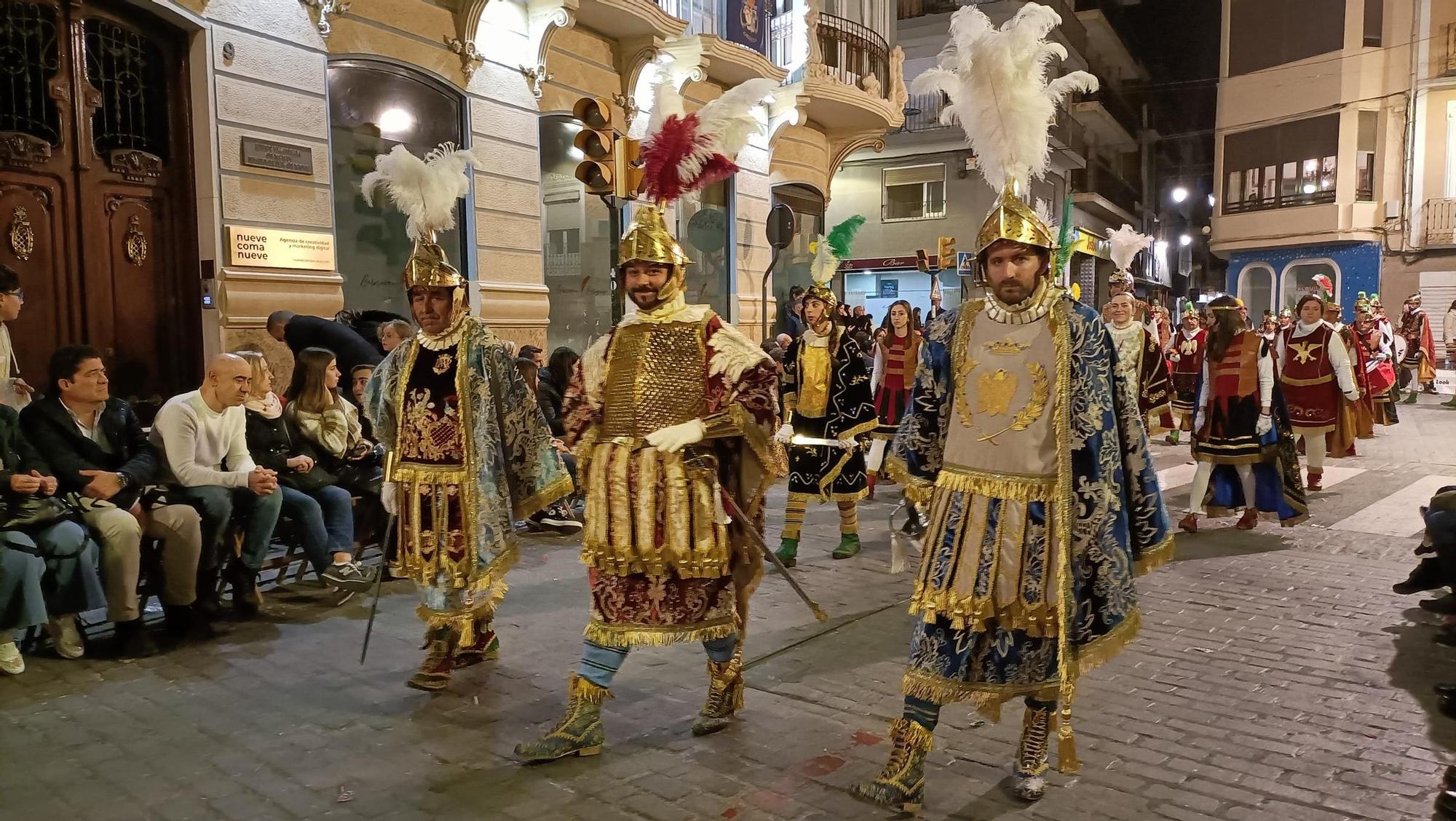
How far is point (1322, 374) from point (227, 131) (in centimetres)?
1133

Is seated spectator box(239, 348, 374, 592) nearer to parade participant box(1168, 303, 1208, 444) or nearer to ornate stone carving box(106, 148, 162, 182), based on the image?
ornate stone carving box(106, 148, 162, 182)

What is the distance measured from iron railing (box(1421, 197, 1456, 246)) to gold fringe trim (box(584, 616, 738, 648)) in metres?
32.2

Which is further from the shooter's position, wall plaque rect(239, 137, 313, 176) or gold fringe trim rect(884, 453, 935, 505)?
wall plaque rect(239, 137, 313, 176)

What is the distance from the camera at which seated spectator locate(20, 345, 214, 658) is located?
5.29 m

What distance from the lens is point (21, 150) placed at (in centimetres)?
749

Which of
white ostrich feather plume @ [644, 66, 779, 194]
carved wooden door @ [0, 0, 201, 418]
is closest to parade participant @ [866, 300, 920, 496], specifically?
white ostrich feather plume @ [644, 66, 779, 194]

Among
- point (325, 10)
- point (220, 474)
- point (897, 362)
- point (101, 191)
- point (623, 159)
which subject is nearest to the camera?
point (220, 474)

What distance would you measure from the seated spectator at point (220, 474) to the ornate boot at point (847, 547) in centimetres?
402

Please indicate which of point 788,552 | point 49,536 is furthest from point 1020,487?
point 49,536

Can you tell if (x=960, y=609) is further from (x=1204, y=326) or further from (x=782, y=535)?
(x=1204, y=326)

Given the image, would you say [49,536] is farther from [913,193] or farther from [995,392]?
[913,193]

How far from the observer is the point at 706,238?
441 inches

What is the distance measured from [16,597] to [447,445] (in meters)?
2.37

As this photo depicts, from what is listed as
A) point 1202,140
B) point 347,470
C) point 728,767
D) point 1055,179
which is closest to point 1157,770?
point 728,767
